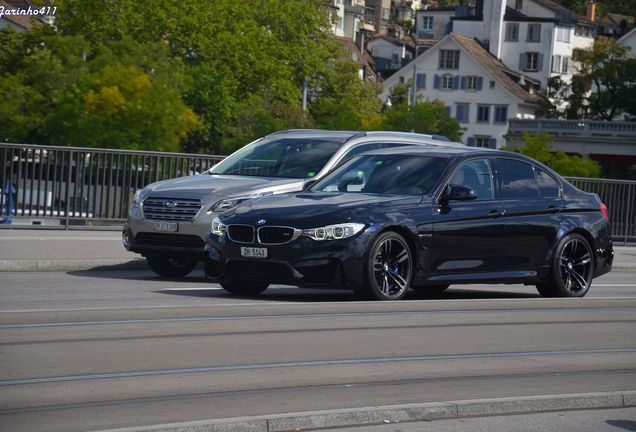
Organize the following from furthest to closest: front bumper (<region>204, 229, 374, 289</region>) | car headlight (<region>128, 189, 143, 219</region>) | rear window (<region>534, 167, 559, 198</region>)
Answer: car headlight (<region>128, 189, 143, 219</region>) < rear window (<region>534, 167, 559, 198</region>) < front bumper (<region>204, 229, 374, 289</region>)

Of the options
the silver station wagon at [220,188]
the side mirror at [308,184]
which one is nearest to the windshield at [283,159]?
the silver station wagon at [220,188]

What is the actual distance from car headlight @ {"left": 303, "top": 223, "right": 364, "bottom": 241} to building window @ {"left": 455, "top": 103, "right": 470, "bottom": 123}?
122036mm

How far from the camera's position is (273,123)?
221 feet

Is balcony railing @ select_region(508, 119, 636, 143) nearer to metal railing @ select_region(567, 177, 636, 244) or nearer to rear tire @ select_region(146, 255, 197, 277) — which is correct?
metal railing @ select_region(567, 177, 636, 244)

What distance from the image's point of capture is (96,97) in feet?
224

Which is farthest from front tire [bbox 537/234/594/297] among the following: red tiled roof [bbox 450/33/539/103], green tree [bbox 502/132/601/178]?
red tiled roof [bbox 450/33/539/103]

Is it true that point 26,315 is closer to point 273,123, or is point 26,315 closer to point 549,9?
point 273,123

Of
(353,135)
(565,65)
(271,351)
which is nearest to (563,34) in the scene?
(565,65)

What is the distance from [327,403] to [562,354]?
3179 millimetres

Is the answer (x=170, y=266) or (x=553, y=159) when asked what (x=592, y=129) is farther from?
(x=170, y=266)

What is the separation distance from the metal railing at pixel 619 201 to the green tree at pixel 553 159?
1366 inches

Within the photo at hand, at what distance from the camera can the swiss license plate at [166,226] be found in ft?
52.0

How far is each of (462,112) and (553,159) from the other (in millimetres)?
65118

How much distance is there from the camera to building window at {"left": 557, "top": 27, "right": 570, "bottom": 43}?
15140cm
